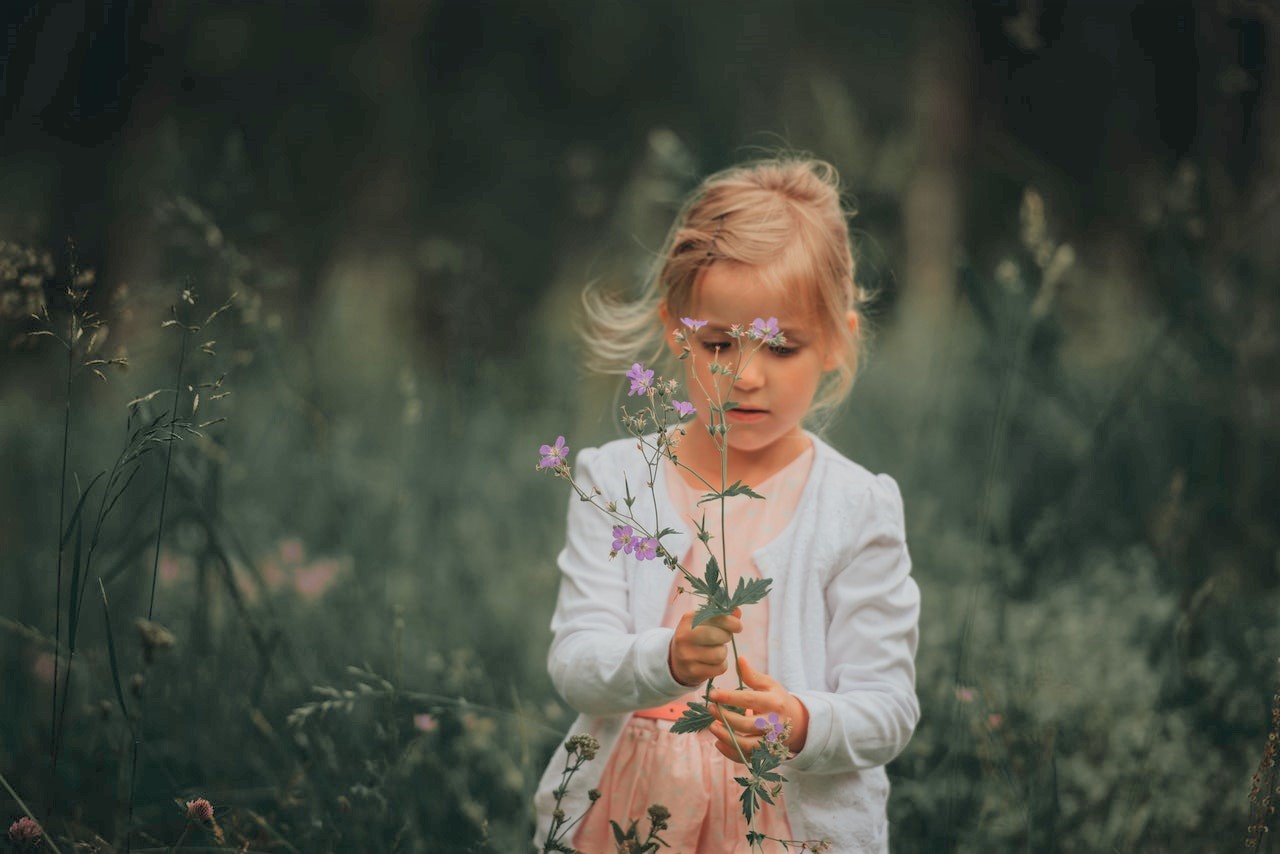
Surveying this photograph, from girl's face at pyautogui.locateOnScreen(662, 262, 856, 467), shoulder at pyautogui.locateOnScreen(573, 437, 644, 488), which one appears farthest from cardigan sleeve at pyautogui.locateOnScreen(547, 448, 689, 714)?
girl's face at pyautogui.locateOnScreen(662, 262, 856, 467)

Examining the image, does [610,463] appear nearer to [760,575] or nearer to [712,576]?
[760,575]

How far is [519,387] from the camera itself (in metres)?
3.95

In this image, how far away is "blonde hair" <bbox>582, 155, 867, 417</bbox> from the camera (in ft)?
6.11

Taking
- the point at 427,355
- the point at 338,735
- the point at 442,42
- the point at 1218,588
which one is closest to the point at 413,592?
the point at 338,735

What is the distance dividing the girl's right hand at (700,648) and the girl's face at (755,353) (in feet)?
1.13

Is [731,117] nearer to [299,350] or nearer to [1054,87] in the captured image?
[1054,87]

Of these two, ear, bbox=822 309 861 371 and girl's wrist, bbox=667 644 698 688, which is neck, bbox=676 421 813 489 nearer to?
ear, bbox=822 309 861 371

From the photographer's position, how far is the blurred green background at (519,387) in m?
2.25

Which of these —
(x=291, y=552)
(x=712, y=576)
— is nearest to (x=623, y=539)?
(x=712, y=576)

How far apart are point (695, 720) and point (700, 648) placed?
0.11 meters

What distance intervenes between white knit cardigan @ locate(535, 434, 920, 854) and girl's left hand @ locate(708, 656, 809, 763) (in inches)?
0.8

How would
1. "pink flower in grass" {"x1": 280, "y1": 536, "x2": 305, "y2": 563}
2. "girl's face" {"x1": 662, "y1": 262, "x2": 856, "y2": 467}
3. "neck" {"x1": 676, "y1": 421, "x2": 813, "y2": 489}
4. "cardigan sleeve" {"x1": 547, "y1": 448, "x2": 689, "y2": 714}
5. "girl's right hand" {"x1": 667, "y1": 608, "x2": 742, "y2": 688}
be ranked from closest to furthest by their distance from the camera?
"girl's right hand" {"x1": 667, "y1": 608, "x2": 742, "y2": 688} < "cardigan sleeve" {"x1": 547, "y1": 448, "x2": 689, "y2": 714} < "girl's face" {"x1": 662, "y1": 262, "x2": 856, "y2": 467} < "neck" {"x1": 676, "y1": 421, "x2": 813, "y2": 489} < "pink flower in grass" {"x1": 280, "y1": 536, "x2": 305, "y2": 563}

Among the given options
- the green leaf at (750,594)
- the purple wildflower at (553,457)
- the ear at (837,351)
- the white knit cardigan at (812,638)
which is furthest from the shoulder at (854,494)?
the purple wildflower at (553,457)

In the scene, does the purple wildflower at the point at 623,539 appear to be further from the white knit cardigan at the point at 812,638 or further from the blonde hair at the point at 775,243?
the blonde hair at the point at 775,243
